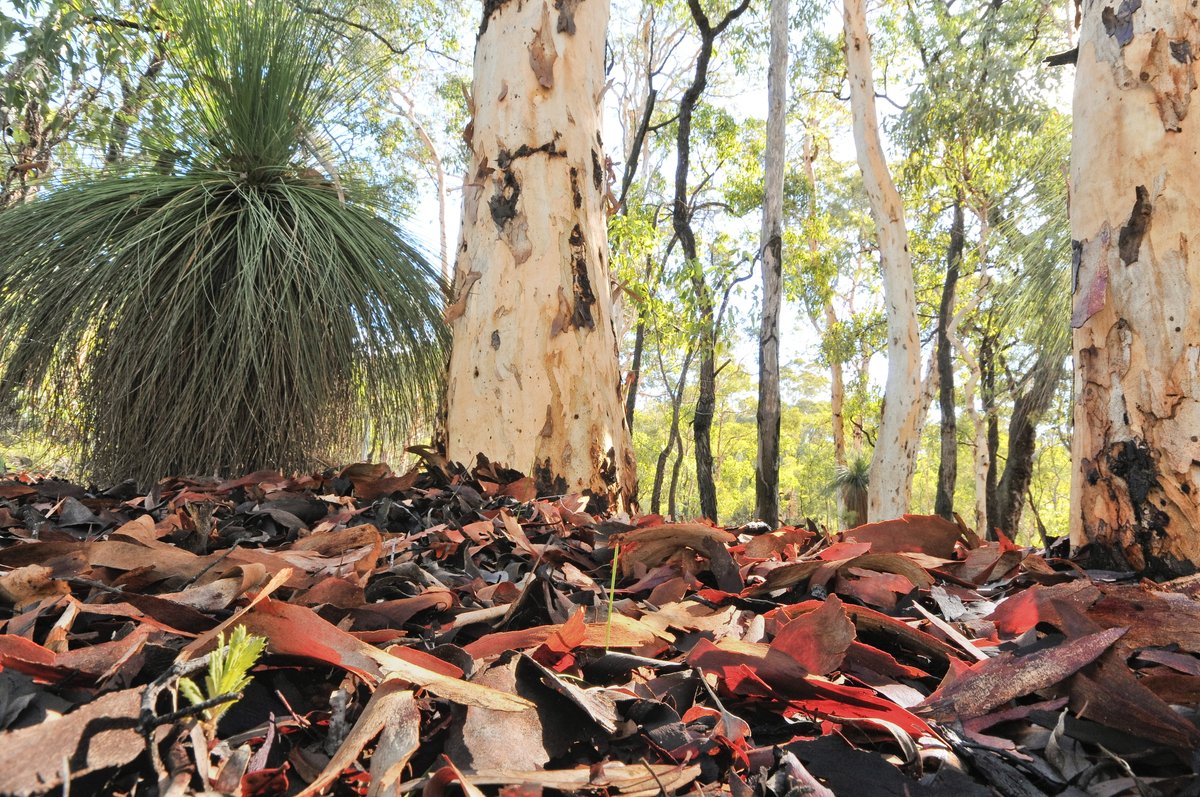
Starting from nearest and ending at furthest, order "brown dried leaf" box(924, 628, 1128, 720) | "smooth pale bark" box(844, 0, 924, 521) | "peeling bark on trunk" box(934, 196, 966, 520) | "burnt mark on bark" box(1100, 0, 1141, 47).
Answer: "brown dried leaf" box(924, 628, 1128, 720) → "burnt mark on bark" box(1100, 0, 1141, 47) → "smooth pale bark" box(844, 0, 924, 521) → "peeling bark on trunk" box(934, 196, 966, 520)

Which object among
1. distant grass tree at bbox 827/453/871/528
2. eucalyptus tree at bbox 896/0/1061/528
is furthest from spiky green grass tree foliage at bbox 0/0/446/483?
distant grass tree at bbox 827/453/871/528

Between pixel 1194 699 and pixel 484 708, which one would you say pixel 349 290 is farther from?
pixel 1194 699

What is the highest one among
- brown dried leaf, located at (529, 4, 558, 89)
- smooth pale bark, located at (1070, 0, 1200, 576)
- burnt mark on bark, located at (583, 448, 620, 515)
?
brown dried leaf, located at (529, 4, 558, 89)

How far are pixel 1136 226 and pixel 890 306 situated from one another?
5.69m

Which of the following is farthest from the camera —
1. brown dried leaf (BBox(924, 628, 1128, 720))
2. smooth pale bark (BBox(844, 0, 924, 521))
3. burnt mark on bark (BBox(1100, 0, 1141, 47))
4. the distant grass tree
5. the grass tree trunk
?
the distant grass tree

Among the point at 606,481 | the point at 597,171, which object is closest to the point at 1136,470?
the point at 606,481

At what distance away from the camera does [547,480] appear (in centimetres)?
197

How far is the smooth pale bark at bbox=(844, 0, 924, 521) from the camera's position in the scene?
662 cm

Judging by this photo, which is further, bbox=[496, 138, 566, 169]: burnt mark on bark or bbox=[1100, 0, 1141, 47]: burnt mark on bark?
bbox=[496, 138, 566, 169]: burnt mark on bark

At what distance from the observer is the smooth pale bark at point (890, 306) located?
6.62m

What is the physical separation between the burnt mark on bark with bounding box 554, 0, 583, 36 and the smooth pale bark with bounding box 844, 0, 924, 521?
205 inches

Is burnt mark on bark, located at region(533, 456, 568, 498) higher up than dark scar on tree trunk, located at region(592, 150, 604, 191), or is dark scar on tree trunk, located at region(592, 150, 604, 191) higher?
dark scar on tree trunk, located at region(592, 150, 604, 191)

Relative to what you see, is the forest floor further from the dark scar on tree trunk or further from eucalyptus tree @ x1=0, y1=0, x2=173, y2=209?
eucalyptus tree @ x1=0, y1=0, x2=173, y2=209

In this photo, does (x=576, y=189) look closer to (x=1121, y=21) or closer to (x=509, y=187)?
(x=509, y=187)
